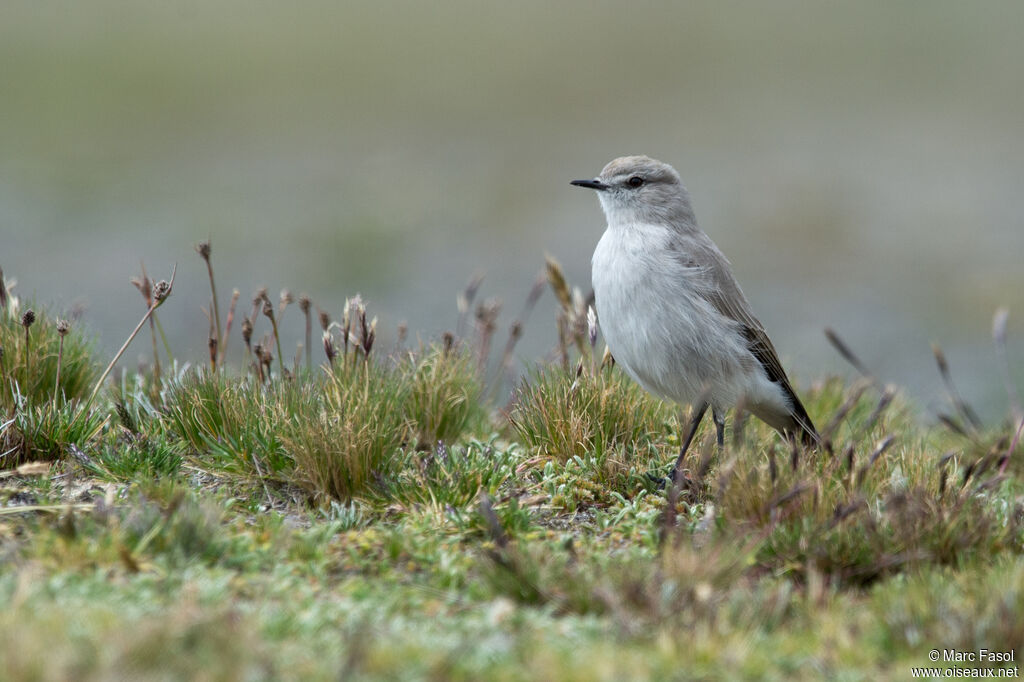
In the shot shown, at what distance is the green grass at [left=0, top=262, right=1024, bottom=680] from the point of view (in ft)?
12.1

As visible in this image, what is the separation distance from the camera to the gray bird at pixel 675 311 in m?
6.37

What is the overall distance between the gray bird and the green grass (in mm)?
284

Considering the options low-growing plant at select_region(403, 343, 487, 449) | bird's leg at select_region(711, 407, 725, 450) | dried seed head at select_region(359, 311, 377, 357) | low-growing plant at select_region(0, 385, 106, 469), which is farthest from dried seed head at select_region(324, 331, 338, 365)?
bird's leg at select_region(711, 407, 725, 450)

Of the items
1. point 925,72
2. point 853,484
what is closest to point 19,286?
point 853,484

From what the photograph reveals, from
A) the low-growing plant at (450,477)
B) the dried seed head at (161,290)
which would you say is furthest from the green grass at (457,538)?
the dried seed head at (161,290)

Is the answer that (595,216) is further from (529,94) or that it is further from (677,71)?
(677,71)

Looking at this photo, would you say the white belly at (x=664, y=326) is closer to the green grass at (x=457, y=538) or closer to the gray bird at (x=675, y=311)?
the gray bird at (x=675, y=311)

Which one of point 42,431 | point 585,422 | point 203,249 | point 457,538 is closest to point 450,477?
point 457,538

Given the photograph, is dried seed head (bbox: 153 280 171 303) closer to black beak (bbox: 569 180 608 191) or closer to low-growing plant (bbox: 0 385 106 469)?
low-growing plant (bbox: 0 385 106 469)

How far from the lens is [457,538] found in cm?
496

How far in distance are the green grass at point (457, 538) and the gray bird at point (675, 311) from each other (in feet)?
0.93

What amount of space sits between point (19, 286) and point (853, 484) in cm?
1149

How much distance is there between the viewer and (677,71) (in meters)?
27.3

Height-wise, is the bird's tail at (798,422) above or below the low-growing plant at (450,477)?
below
